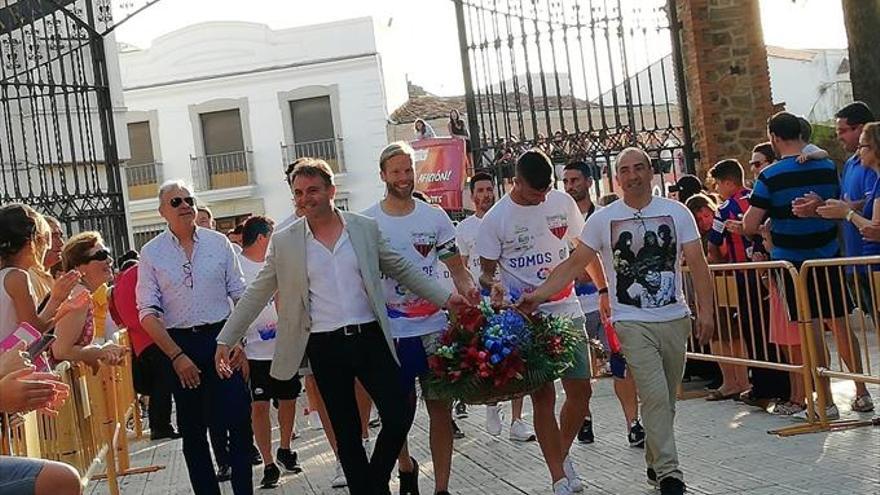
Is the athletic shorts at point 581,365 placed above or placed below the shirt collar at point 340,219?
below

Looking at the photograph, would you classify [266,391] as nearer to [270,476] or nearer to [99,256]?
[270,476]

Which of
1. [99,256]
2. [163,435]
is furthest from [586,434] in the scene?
[163,435]

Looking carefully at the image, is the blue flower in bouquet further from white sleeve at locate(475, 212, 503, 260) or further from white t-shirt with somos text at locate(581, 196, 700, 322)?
white sleeve at locate(475, 212, 503, 260)

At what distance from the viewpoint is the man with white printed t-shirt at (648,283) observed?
742cm

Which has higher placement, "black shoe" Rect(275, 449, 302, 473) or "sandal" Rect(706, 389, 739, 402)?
"black shoe" Rect(275, 449, 302, 473)

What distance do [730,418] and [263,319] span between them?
12.2ft

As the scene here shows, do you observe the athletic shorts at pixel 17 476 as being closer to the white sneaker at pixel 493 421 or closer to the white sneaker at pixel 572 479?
the white sneaker at pixel 572 479

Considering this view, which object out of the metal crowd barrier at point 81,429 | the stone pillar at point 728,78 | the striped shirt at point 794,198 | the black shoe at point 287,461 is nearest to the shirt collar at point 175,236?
the metal crowd barrier at point 81,429

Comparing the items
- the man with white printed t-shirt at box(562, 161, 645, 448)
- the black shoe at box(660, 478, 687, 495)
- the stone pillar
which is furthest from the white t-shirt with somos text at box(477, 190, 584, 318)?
the stone pillar

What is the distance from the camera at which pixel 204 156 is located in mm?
40844

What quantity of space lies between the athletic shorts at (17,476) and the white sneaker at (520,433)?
562 cm

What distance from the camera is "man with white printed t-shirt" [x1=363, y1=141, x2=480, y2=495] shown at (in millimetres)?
7777

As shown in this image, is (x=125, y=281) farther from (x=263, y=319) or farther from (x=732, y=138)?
(x=732, y=138)

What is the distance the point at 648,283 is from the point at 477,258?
6.95 ft
